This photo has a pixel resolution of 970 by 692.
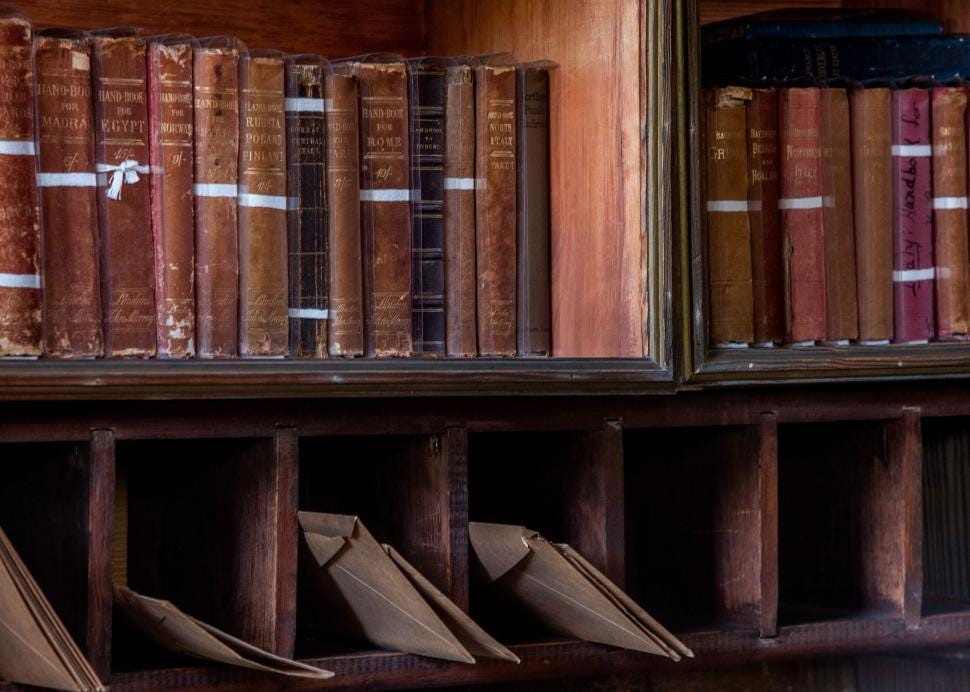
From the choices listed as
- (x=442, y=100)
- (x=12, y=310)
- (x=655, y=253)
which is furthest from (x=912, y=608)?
(x=12, y=310)

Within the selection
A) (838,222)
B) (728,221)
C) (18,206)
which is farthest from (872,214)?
(18,206)

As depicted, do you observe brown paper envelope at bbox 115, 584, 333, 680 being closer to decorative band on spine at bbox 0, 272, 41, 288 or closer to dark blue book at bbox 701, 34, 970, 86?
decorative band on spine at bbox 0, 272, 41, 288

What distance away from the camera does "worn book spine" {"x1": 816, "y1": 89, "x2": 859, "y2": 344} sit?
1.35 meters

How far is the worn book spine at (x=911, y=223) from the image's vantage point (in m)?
1.37

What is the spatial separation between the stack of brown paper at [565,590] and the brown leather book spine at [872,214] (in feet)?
1.31

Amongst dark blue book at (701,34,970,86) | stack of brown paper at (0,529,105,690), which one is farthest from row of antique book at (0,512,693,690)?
dark blue book at (701,34,970,86)

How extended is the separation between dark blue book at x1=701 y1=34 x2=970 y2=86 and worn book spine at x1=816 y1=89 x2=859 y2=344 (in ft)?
0.17

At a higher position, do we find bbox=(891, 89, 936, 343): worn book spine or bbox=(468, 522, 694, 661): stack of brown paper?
bbox=(891, 89, 936, 343): worn book spine

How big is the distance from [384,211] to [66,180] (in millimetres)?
277

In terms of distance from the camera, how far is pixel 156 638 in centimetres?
113

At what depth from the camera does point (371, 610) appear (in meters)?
1.16

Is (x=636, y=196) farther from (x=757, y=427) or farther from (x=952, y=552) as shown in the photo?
(x=952, y=552)

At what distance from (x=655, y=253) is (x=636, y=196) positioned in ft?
0.20

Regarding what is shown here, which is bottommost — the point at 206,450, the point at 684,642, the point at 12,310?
the point at 684,642
